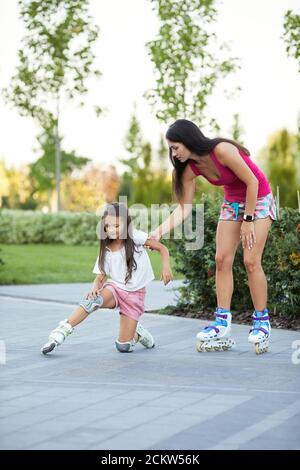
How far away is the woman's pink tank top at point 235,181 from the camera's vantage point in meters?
5.90

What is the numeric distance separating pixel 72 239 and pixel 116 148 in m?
20.4

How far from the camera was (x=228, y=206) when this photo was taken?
612cm

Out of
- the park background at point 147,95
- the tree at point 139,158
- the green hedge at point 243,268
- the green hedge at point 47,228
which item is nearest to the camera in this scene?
the green hedge at point 243,268

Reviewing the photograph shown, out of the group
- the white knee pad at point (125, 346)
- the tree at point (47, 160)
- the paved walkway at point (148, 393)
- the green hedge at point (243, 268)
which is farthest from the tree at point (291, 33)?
the tree at point (47, 160)

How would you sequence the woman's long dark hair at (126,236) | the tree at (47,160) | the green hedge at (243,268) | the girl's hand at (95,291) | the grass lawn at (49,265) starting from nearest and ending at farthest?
the girl's hand at (95,291), the woman's long dark hair at (126,236), the green hedge at (243,268), the grass lawn at (49,265), the tree at (47,160)

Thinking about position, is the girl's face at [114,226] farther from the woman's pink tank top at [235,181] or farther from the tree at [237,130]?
the tree at [237,130]

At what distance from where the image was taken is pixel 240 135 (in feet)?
130

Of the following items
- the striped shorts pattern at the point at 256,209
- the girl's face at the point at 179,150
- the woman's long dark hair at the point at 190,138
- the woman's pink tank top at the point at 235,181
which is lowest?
the striped shorts pattern at the point at 256,209

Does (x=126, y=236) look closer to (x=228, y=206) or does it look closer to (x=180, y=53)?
(x=228, y=206)

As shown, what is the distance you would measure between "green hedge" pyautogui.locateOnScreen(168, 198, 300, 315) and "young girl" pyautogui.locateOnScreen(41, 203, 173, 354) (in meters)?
1.64

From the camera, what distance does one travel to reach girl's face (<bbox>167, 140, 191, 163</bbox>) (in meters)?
5.85

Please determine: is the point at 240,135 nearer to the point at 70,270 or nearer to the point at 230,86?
the point at 230,86

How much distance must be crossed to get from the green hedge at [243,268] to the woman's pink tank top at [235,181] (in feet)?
4.62

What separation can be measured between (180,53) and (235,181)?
12.3m
